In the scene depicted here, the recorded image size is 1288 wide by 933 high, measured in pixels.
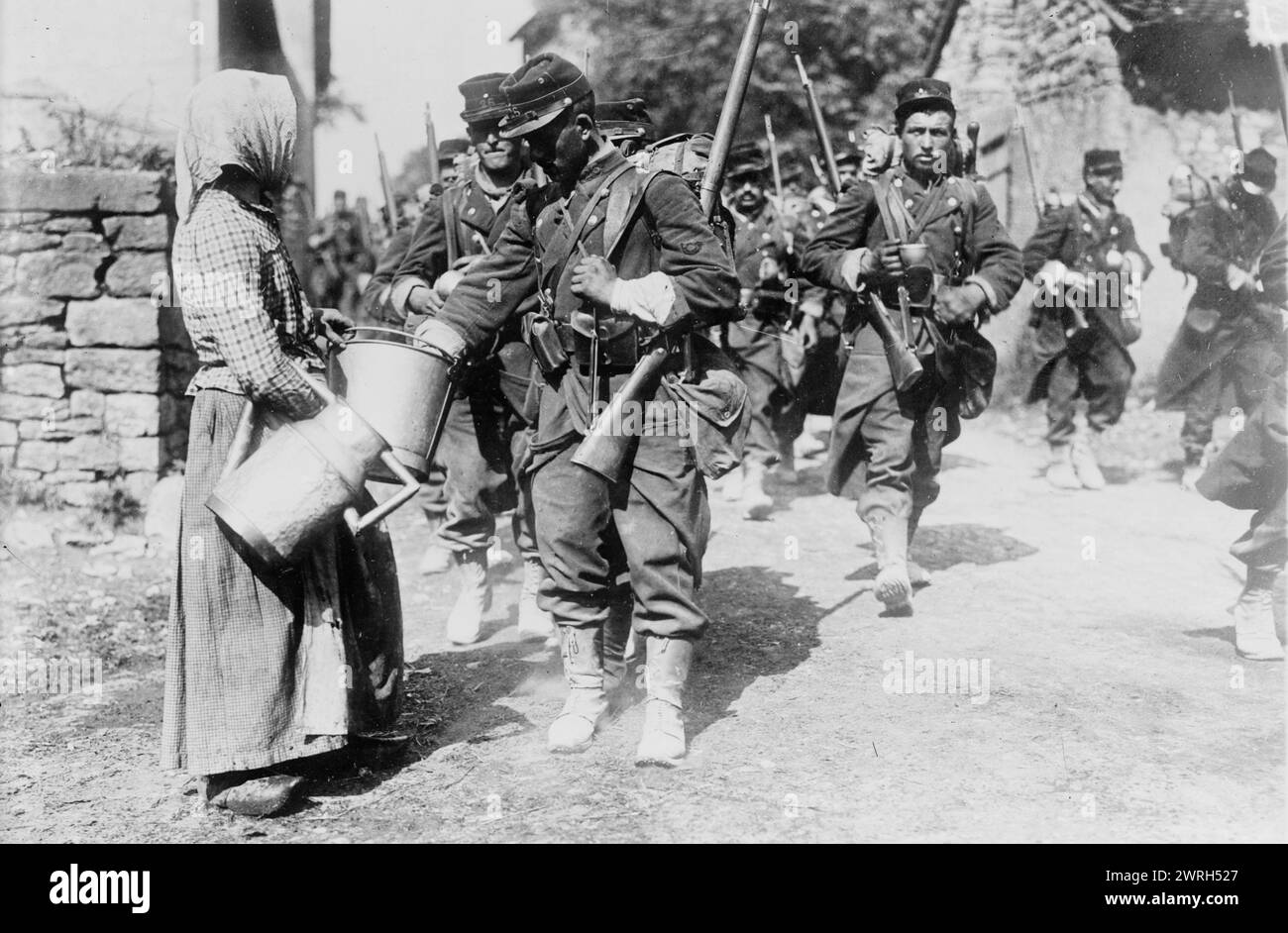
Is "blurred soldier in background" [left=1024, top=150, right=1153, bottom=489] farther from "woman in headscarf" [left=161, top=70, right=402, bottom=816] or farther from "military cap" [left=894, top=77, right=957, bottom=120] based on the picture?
"woman in headscarf" [left=161, top=70, right=402, bottom=816]

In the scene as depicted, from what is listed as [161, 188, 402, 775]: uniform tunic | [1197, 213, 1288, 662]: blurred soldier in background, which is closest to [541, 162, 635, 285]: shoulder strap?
[161, 188, 402, 775]: uniform tunic

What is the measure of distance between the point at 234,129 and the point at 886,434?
3.35 metres

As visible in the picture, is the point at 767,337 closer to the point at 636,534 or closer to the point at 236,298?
the point at 636,534

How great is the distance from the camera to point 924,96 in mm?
5758

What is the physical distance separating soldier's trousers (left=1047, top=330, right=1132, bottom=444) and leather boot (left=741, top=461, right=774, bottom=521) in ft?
8.88

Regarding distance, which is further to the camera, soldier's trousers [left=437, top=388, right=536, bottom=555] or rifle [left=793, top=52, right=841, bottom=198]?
rifle [left=793, top=52, right=841, bottom=198]

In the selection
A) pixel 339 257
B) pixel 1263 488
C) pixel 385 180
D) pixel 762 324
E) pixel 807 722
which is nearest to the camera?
pixel 807 722

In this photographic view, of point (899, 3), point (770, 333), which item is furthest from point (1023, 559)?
point (899, 3)

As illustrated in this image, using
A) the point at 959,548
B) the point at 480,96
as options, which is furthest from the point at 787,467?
the point at 480,96

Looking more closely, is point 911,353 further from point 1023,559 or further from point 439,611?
point 439,611

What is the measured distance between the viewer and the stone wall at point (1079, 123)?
42.9 feet

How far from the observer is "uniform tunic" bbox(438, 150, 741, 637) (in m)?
3.96

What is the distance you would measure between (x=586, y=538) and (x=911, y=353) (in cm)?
222
